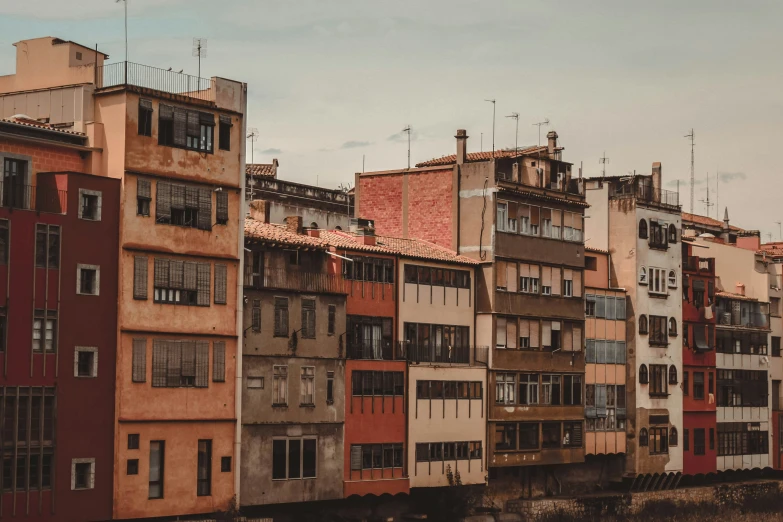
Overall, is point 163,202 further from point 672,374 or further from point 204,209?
point 672,374

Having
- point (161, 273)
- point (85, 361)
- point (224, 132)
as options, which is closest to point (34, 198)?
point (161, 273)

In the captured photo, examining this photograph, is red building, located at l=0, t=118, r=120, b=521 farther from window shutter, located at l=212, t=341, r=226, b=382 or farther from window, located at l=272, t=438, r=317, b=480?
window, located at l=272, t=438, r=317, b=480

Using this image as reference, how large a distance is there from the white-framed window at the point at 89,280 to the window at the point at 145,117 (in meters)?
4.76

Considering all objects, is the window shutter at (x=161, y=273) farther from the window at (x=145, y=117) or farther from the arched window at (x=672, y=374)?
the arched window at (x=672, y=374)

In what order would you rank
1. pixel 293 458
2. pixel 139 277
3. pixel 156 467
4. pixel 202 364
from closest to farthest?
1. pixel 139 277
2. pixel 156 467
3. pixel 202 364
4. pixel 293 458

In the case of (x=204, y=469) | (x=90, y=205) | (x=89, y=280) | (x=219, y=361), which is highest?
(x=90, y=205)

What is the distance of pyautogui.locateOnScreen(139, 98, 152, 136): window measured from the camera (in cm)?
4844

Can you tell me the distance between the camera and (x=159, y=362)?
159 feet

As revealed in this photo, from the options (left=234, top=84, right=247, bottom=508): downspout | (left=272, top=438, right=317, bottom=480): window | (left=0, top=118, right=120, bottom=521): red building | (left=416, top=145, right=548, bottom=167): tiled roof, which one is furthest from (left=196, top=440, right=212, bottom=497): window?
(left=416, top=145, right=548, bottom=167): tiled roof

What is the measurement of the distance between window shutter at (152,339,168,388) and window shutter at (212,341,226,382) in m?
2.13

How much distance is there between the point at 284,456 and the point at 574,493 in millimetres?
20057

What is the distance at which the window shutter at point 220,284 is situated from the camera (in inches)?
1993

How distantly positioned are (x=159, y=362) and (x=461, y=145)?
21553 millimetres

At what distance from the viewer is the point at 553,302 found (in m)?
65.9
